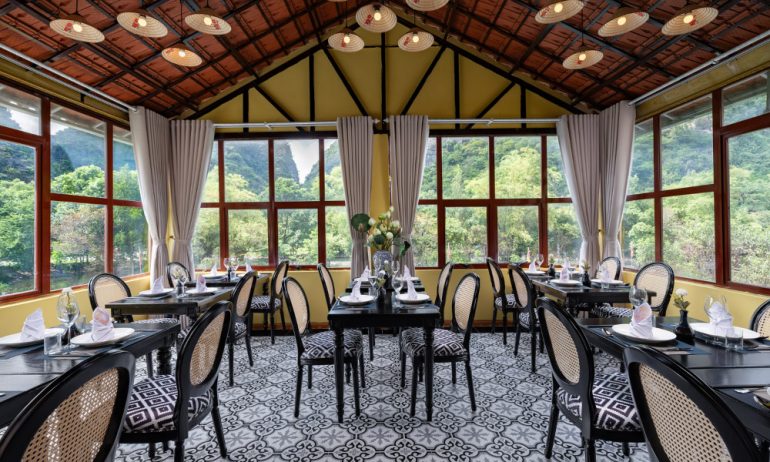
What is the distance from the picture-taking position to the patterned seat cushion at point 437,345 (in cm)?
295

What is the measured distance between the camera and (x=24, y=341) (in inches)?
82.4

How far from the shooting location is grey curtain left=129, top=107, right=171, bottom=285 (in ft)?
16.5

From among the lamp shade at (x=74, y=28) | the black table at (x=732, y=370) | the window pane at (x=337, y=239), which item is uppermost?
the lamp shade at (x=74, y=28)

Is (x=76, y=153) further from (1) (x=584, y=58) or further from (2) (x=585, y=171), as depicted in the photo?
(2) (x=585, y=171)

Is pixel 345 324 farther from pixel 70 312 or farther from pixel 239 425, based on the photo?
pixel 70 312

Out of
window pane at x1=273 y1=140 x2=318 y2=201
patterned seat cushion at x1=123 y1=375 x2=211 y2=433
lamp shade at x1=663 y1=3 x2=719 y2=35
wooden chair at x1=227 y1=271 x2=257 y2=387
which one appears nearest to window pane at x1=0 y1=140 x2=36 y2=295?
wooden chair at x1=227 y1=271 x2=257 y2=387

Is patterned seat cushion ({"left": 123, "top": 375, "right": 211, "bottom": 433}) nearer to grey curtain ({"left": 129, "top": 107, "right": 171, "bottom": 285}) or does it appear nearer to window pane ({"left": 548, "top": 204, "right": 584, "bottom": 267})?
grey curtain ({"left": 129, "top": 107, "right": 171, "bottom": 285})

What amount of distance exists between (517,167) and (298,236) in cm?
352

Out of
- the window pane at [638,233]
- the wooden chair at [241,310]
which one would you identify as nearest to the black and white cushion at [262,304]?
the wooden chair at [241,310]

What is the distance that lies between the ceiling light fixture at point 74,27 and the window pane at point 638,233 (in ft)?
20.5

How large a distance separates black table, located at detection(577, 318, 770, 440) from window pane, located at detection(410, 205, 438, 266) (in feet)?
11.6

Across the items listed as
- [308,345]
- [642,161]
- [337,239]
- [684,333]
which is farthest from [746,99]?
[337,239]

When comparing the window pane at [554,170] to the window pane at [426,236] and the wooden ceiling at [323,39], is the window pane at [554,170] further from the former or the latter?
the window pane at [426,236]

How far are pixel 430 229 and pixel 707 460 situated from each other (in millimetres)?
4698
